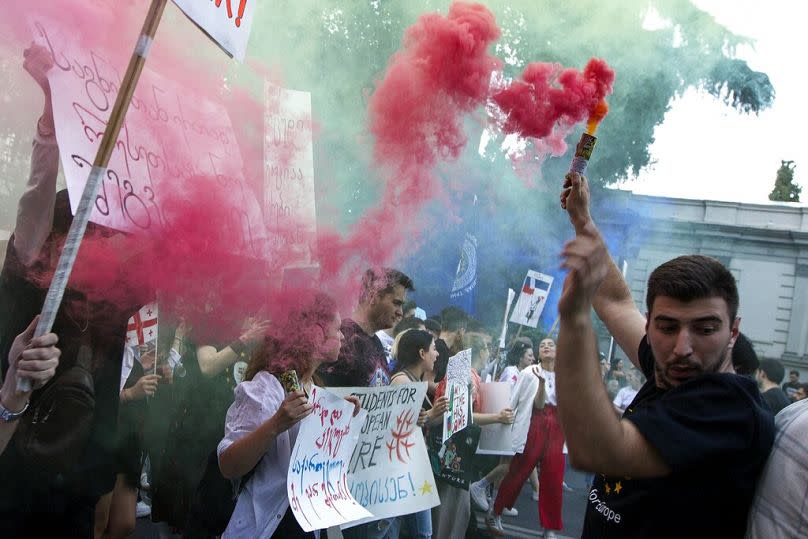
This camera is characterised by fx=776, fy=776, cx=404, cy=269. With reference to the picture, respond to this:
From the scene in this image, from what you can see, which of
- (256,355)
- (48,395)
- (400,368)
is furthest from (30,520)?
(400,368)

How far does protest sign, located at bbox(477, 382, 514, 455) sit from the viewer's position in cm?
685

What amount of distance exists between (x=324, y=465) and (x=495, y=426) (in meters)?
4.03

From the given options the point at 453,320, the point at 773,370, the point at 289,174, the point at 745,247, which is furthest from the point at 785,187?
the point at 289,174

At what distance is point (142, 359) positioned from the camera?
4.44 m

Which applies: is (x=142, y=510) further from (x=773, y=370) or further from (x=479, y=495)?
(x=773, y=370)

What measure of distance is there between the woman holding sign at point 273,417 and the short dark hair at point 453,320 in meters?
3.33

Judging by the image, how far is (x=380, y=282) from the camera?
378cm

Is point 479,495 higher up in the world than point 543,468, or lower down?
lower down

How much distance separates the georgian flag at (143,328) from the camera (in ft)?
13.9

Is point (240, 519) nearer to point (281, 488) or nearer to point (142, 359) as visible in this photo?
point (281, 488)

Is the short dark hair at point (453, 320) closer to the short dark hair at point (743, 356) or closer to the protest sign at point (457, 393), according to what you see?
the protest sign at point (457, 393)

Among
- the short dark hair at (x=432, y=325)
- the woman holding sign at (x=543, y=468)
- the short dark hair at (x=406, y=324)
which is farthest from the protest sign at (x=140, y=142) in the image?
→ the woman holding sign at (x=543, y=468)

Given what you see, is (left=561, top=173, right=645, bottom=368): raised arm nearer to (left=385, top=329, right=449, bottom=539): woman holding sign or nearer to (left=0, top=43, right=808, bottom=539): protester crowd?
(left=0, top=43, right=808, bottom=539): protester crowd

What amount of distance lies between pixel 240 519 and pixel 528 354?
6.69 metres
